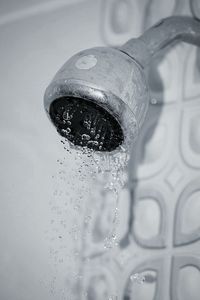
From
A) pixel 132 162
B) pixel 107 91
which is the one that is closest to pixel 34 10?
pixel 132 162

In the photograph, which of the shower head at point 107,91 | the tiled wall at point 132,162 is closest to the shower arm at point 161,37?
the shower head at point 107,91

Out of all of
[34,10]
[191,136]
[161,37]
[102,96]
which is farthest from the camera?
[34,10]

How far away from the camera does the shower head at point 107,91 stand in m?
0.36

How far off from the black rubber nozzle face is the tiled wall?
0.24m

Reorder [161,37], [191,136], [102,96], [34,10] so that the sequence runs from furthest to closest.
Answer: [34,10] → [191,136] → [161,37] → [102,96]

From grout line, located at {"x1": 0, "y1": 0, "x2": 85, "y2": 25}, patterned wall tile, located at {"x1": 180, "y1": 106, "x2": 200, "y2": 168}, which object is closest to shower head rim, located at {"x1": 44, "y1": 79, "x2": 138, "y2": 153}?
patterned wall tile, located at {"x1": 180, "y1": 106, "x2": 200, "y2": 168}

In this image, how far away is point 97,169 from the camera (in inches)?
29.5

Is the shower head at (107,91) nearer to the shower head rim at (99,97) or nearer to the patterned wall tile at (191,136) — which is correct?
the shower head rim at (99,97)

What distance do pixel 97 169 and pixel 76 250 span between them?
179 millimetres

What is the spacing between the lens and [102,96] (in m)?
0.35

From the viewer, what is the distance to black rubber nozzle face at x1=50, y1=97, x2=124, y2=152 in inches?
15.7

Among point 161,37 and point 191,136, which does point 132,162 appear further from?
point 161,37

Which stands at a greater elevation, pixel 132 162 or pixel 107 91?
pixel 107 91

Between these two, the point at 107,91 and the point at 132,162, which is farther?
the point at 132,162
